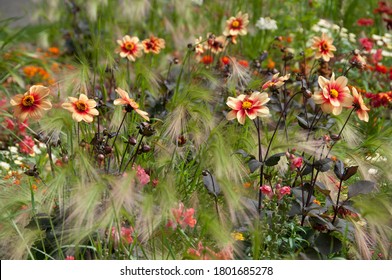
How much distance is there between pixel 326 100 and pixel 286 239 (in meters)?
0.53

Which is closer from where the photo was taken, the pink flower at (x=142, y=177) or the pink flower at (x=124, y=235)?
the pink flower at (x=124, y=235)

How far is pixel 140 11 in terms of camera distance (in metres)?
4.42

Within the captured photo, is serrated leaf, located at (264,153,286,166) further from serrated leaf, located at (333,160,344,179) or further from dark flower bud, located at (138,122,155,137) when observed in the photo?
dark flower bud, located at (138,122,155,137)

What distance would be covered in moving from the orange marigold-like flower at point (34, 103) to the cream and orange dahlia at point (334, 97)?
0.96 m

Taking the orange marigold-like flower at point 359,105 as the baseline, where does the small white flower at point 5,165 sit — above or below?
below

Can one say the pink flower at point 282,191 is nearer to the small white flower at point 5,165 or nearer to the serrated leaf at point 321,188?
the serrated leaf at point 321,188

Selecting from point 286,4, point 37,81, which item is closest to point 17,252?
point 37,81

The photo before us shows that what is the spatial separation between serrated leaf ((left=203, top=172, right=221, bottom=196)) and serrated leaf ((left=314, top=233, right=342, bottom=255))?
0.40 meters

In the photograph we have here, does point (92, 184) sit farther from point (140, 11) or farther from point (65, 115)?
point (140, 11)

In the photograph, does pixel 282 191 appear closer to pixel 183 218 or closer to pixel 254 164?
pixel 254 164

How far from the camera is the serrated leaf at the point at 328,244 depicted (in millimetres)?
2574

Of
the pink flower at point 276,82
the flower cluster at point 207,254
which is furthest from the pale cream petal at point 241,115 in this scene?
the flower cluster at point 207,254

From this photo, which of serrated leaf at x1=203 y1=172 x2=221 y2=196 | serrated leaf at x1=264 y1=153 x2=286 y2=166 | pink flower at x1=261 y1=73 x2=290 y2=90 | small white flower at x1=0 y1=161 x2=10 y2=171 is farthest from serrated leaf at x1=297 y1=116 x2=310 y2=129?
small white flower at x1=0 y1=161 x2=10 y2=171

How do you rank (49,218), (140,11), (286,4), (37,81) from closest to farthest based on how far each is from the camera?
1. (49,218)
2. (140,11)
3. (37,81)
4. (286,4)
